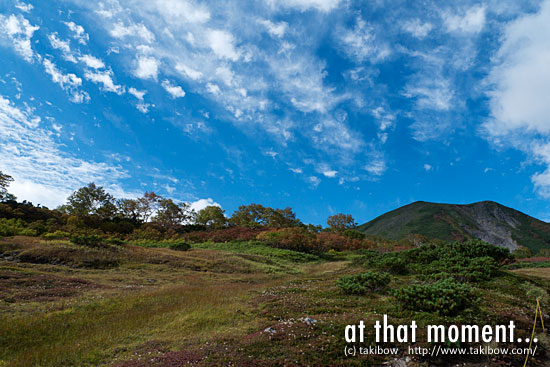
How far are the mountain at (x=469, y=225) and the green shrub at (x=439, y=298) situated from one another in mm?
110907

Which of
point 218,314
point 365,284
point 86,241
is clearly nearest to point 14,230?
point 86,241

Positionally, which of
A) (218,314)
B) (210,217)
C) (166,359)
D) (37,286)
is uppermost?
(210,217)

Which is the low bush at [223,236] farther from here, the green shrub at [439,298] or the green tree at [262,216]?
the green shrub at [439,298]

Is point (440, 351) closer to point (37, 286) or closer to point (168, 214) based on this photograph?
point (37, 286)

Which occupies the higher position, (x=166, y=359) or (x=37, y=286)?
(x=166, y=359)

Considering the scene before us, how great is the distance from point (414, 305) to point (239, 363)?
6753mm

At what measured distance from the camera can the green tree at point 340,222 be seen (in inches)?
2557

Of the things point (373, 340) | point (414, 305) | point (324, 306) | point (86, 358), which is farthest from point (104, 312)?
point (414, 305)

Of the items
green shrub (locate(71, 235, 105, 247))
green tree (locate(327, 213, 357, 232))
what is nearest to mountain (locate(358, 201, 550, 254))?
green tree (locate(327, 213, 357, 232))

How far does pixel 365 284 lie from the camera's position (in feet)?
43.1

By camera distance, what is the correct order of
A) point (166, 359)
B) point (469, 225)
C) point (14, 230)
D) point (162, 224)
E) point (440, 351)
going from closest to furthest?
point (440, 351), point (166, 359), point (14, 230), point (162, 224), point (469, 225)

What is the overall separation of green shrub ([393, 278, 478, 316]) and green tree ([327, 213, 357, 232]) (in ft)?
183

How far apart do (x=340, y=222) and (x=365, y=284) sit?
5381cm

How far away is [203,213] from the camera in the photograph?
6806 centimetres
